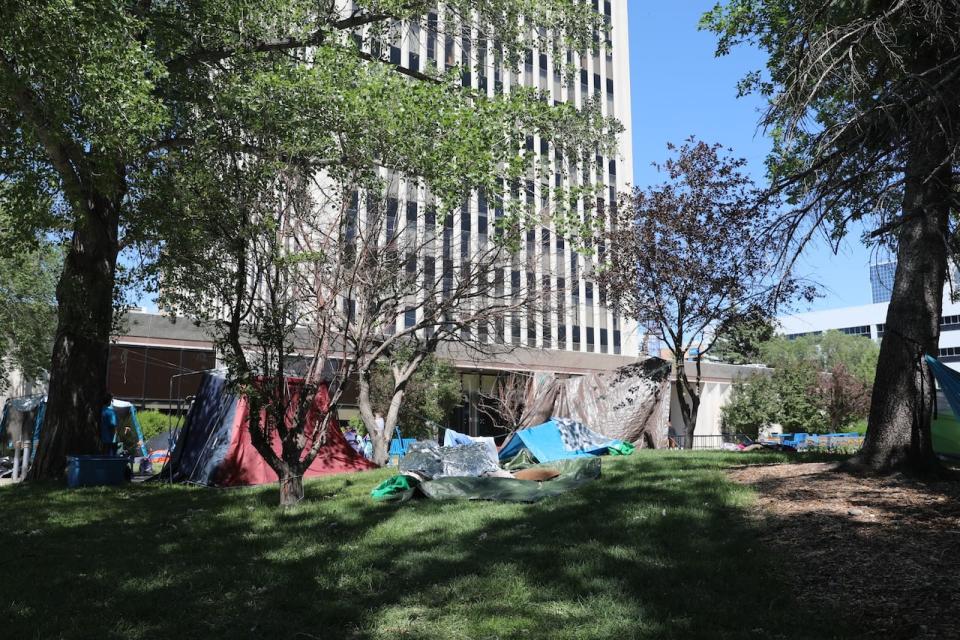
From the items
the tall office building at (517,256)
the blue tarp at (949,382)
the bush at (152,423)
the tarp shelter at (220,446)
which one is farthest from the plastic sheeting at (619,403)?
the bush at (152,423)

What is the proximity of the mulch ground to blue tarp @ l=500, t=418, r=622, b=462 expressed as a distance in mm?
6982

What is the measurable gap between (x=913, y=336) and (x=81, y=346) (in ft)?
41.1

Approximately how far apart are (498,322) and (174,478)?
25.8ft

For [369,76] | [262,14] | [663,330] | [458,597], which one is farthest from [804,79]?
[663,330]

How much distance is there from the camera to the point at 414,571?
5.50 meters

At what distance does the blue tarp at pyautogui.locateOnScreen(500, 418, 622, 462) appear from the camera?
47.8 feet

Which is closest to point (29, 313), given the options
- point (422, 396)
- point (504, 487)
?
point (422, 396)

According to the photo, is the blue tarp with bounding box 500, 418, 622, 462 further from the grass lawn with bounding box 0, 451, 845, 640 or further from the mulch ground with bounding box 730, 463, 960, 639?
the mulch ground with bounding box 730, 463, 960, 639

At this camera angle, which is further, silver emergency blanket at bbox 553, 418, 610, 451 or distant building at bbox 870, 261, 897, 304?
silver emergency blanket at bbox 553, 418, 610, 451

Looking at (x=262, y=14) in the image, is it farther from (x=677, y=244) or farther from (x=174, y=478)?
(x=677, y=244)

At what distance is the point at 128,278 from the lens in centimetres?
1459

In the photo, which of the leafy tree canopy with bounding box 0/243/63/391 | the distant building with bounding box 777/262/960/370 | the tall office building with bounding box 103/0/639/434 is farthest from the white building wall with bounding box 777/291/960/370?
the leafy tree canopy with bounding box 0/243/63/391

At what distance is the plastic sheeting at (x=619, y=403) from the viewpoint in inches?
768

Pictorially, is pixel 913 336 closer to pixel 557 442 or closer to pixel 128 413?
pixel 557 442
